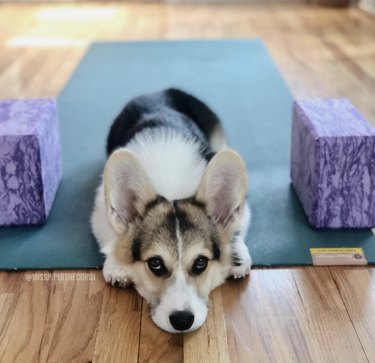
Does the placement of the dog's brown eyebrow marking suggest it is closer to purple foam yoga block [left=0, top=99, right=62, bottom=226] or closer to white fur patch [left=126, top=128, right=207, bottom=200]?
white fur patch [left=126, top=128, right=207, bottom=200]

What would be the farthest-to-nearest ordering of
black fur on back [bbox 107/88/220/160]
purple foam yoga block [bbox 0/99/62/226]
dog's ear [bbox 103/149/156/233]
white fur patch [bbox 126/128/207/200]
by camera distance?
1. black fur on back [bbox 107/88/220/160]
2. purple foam yoga block [bbox 0/99/62/226]
3. white fur patch [bbox 126/128/207/200]
4. dog's ear [bbox 103/149/156/233]

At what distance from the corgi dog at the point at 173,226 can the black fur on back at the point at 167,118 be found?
0.21 m

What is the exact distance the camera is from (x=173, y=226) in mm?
1748

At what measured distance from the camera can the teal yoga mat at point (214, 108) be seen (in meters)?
2.21


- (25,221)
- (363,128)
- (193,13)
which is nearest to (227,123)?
(363,128)

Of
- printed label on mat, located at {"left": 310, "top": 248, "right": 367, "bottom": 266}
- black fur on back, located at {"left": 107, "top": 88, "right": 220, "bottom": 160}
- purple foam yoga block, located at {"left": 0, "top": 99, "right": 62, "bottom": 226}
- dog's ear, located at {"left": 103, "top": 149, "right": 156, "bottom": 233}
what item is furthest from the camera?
black fur on back, located at {"left": 107, "top": 88, "right": 220, "bottom": 160}

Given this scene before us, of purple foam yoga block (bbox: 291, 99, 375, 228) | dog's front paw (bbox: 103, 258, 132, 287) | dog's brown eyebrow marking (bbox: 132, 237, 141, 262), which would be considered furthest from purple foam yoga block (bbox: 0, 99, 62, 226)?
purple foam yoga block (bbox: 291, 99, 375, 228)

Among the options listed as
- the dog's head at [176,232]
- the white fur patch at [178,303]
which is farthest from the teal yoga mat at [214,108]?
the white fur patch at [178,303]

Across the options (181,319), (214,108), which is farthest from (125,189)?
(214,108)

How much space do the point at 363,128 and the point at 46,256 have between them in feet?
4.26

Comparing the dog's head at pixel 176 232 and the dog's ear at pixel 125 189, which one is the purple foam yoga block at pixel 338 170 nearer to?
the dog's head at pixel 176 232

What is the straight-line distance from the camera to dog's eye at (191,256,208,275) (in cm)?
175

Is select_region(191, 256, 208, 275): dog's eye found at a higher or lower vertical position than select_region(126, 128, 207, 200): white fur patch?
lower

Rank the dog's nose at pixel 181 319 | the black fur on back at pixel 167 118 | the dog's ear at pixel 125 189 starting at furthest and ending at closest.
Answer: the black fur on back at pixel 167 118
the dog's ear at pixel 125 189
the dog's nose at pixel 181 319
